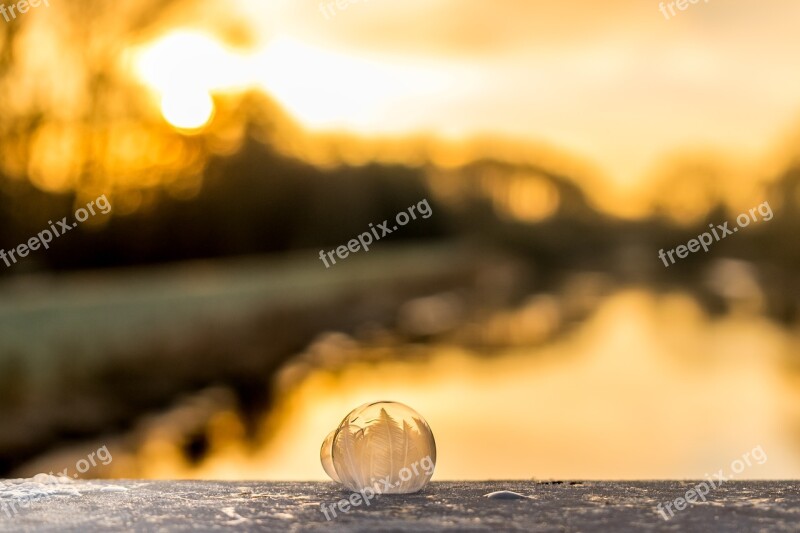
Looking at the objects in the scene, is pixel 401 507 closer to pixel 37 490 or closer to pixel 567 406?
pixel 37 490

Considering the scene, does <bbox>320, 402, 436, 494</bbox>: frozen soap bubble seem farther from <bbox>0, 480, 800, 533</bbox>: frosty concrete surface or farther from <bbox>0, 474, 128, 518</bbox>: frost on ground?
<bbox>0, 474, 128, 518</bbox>: frost on ground

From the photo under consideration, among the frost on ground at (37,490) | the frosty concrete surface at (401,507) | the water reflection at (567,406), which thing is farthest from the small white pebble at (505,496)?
the water reflection at (567,406)

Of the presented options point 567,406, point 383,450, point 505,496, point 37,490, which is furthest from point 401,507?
point 567,406

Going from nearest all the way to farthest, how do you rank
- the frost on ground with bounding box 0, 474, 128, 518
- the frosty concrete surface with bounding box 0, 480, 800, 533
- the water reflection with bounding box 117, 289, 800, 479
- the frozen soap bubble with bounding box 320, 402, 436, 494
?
1. the frosty concrete surface with bounding box 0, 480, 800, 533
2. the frost on ground with bounding box 0, 474, 128, 518
3. the frozen soap bubble with bounding box 320, 402, 436, 494
4. the water reflection with bounding box 117, 289, 800, 479

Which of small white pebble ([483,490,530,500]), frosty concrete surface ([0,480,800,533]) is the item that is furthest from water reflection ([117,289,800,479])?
small white pebble ([483,490,530,500])

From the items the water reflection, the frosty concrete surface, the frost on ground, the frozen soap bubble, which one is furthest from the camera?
the water reflection

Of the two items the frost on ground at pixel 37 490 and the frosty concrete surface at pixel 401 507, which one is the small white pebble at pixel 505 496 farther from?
the frost on ground at pixel 37 490
